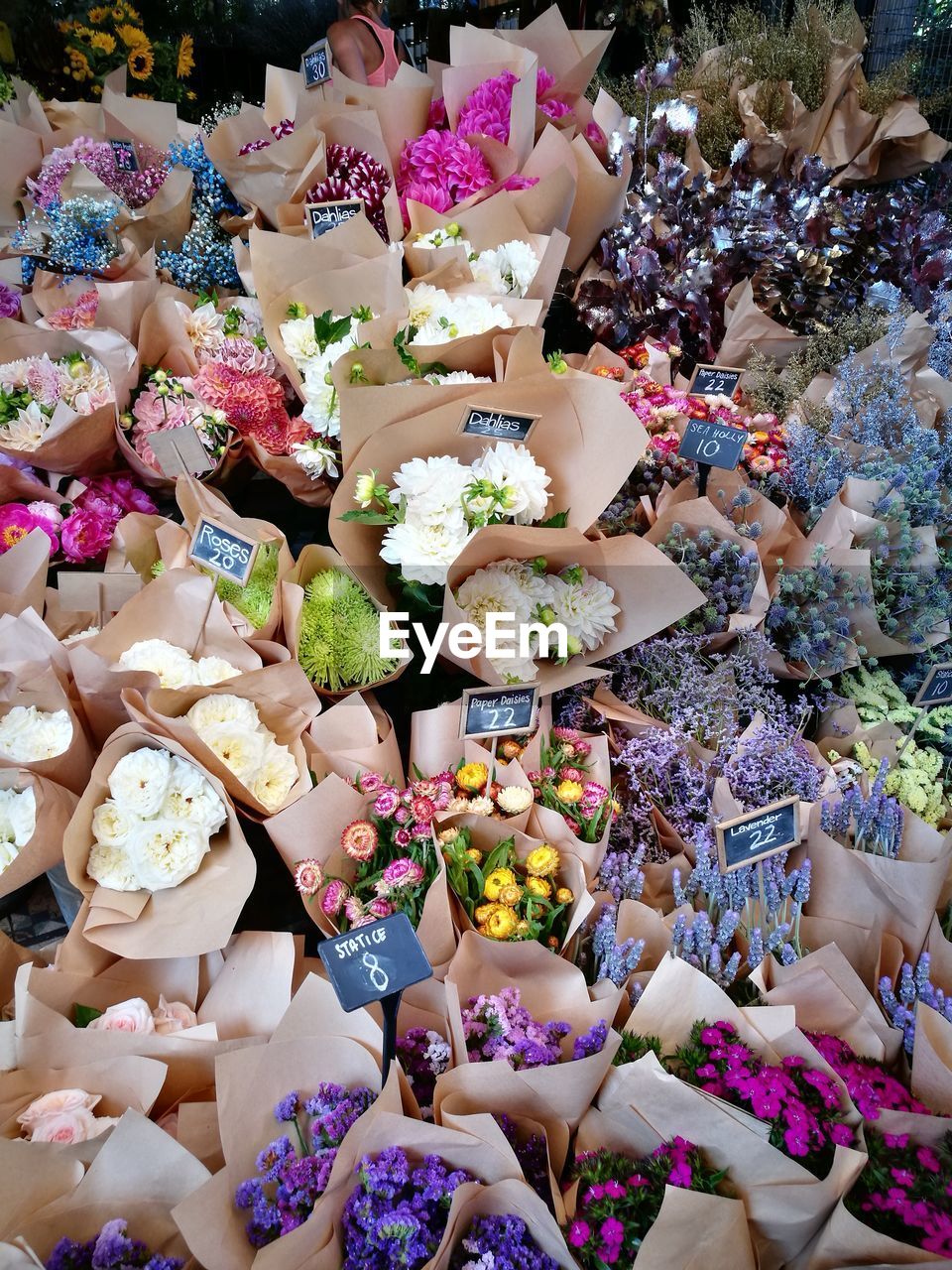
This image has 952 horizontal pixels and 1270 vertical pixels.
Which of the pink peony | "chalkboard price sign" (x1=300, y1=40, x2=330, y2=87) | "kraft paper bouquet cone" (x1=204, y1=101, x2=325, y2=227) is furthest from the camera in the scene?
"chalkboard price sign" (x1=300, y1=40, x2=330, y2=87)

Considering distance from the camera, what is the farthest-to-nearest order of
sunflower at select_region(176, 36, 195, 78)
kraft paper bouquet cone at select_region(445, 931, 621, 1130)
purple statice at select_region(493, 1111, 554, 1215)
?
sunflower at select_region(176, 36, 195, 78) → kraft paper bouquet cone at select_region(445, 931, 621, 1130) → purple statice at select_region(493, 1111, 554, 1215)

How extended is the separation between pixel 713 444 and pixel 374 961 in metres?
1.16

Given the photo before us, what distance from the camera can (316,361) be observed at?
160 centimetres

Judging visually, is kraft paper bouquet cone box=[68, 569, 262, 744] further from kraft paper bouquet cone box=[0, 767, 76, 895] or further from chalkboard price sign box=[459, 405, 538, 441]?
chalkboard price sign box=[459, 405, 538, 441]

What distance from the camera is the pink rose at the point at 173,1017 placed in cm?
110

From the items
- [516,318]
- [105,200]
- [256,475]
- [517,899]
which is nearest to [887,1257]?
[517,899]

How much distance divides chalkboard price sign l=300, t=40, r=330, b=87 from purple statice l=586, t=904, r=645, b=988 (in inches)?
83.9

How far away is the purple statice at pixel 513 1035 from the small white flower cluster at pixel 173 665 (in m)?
0.59

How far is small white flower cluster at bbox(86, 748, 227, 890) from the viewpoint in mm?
1153

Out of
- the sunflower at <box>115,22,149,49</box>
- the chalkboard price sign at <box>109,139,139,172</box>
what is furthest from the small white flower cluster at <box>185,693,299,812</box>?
the sunflower at <box>115,22,149,49</box>

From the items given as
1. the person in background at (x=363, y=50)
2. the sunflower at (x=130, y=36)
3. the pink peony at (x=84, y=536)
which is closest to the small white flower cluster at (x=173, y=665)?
the pink peony at (x=84, y=536)

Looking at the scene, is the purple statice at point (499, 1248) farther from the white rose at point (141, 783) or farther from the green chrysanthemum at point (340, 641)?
the green chrysanthemum at point (340, 641)

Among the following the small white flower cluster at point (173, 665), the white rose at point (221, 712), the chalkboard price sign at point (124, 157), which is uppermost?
the chalkboard price sign at point (124, 157)

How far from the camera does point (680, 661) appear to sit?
158 centimetres
